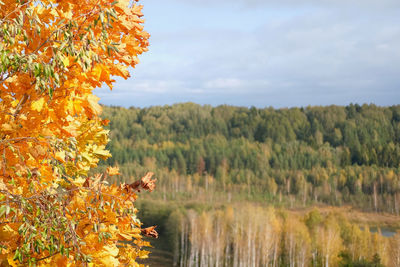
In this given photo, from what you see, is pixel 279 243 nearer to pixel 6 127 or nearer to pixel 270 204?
pixel 270 204

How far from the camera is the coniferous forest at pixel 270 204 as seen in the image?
58344 mm

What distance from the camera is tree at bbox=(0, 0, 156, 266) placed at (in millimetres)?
5031

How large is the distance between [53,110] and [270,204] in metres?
113

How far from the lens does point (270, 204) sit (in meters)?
115

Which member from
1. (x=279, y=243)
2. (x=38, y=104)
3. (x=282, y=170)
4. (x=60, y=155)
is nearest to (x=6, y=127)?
(x=38, y=104)

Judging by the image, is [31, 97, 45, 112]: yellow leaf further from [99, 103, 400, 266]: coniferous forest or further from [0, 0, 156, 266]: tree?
[99, 103, 400, 266]: coniferous forest

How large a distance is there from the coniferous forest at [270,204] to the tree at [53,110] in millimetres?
6464

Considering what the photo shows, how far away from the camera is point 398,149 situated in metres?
176

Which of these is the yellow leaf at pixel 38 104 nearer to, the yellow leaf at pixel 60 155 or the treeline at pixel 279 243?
the yellow leaf at pixel 60 155

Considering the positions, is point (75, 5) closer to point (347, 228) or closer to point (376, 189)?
point (347, 228)

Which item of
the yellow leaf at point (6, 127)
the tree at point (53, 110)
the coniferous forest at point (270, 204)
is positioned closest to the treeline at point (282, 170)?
the coniferous forest at point (270, 204)

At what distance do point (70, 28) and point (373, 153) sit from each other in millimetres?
191229

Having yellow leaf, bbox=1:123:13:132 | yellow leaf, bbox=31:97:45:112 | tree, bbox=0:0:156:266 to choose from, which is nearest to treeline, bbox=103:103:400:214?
tree, bbox=0:0:156:266

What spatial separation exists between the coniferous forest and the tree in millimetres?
6464
